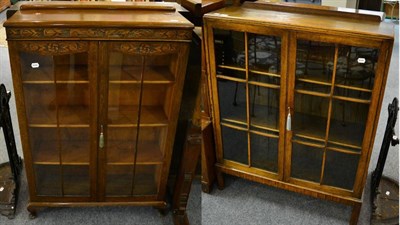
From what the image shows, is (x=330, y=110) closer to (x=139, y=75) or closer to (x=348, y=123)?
(x=348, y=123)

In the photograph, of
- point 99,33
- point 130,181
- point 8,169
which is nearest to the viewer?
point 99,33

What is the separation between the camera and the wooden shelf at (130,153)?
1856 mm

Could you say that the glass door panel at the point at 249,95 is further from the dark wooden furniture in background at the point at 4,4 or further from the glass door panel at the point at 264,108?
the dark wooden furniture in background at the point at 4,4

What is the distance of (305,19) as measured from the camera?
5.67 ft

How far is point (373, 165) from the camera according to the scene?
246cm

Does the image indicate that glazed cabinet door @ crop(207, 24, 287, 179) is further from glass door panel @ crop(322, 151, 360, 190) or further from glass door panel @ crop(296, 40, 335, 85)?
glass door panel @ crop(322, 151, 360, 190)

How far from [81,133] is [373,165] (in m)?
1.66

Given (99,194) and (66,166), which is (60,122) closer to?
(66,166)

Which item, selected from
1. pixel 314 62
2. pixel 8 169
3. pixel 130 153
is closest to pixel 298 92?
pixel 314 62

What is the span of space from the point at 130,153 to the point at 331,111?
34.9 inches

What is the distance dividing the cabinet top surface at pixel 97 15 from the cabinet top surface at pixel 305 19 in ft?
0.80

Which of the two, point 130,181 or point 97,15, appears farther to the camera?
point 130,181

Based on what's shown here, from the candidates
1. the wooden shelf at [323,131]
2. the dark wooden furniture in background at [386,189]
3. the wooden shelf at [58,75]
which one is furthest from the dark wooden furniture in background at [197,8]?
the dark wooden furniture in background at [386,189]

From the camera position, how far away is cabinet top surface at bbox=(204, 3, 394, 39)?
5.23 feet
